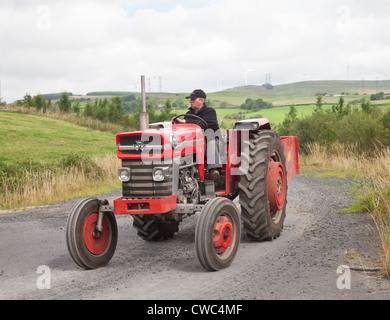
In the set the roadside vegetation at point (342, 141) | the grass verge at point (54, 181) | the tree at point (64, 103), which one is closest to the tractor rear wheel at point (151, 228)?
the grass verge at point (54, 181)

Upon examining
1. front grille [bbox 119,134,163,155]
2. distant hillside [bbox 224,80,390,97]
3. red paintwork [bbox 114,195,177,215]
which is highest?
distant hillside [bbox 224,80,390,97]

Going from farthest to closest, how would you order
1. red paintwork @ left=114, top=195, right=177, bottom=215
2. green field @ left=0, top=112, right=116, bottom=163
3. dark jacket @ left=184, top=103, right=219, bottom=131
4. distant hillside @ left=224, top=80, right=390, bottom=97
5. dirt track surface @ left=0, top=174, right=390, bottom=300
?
1. distant hillside @ left=224, top=80, right=390, bottom=97
2. green field @ left=0, top=112, right=116, bottom=163
3. dark jacket @ left=184, top=103, right=219, bottom=131
4. red paintwork @ left=114, top=195, right=177, bottom=215
5. dirt track surface @ left=0, top=174, right=390, bottom=300

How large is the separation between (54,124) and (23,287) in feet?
136

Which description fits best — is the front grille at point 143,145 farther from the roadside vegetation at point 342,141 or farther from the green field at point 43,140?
the green field at point 43,140

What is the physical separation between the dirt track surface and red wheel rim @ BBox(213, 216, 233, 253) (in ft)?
0.92

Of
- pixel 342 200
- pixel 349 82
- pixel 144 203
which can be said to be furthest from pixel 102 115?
pixel 349 82

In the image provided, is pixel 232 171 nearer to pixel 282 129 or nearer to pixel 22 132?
pixel 282 129

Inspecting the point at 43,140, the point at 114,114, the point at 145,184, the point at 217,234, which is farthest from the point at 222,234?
the point at 114,114

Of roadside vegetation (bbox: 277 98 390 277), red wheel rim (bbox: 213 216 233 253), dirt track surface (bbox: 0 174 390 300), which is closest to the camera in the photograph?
dirt track surface (bbox: 0 174 390 300)

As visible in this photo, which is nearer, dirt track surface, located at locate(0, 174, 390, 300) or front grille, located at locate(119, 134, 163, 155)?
dirt track surface, located at locate(0, 174, 390, 300)

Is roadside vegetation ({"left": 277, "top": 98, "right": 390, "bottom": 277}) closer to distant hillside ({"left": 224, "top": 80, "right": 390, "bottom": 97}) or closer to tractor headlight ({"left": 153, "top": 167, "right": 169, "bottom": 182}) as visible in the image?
tractor headlight ({"left": 153, "top": 167, "right": 169, "bottom": 182})

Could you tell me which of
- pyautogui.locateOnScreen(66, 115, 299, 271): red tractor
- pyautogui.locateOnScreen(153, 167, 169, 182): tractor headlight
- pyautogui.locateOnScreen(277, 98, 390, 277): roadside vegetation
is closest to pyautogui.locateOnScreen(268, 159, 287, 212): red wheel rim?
pyautogui.locateOnScreen(66, 115, 299, 271): red tractor

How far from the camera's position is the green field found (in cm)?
3041

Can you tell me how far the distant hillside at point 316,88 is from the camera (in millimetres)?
129625
